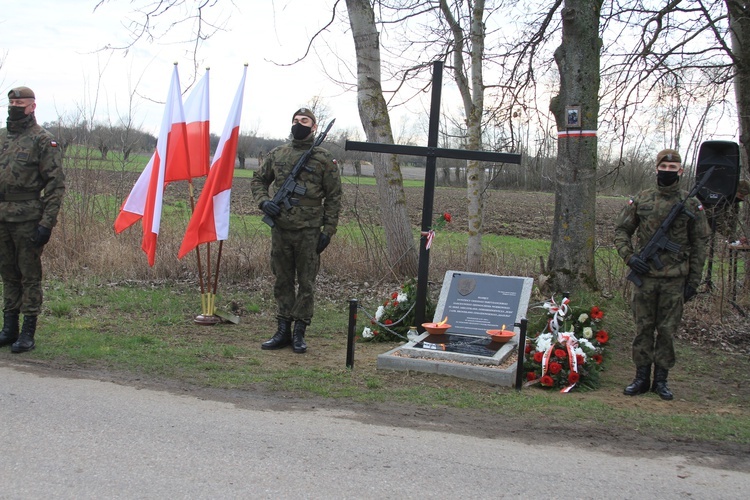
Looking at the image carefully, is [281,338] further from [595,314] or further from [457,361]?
[595,314]

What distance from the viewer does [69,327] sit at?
8.29 m

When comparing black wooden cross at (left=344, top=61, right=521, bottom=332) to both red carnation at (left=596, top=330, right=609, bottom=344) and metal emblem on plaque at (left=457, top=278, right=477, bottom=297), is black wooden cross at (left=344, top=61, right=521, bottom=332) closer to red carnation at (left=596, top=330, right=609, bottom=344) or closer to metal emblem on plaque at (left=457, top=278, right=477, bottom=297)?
metal emblem on plaque at (left=457, top=278, right=477, bottom=297)

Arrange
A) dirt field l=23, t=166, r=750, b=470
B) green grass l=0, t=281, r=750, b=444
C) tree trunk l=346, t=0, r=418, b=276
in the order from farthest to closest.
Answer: tree trunk l=346, t=0, r=418, b=276 → green grass l=0, t=281, r=750, b=444 → dirt field l=23, t=166, r=750, b=470

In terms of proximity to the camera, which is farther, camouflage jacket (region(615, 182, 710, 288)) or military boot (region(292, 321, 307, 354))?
military boot (region(292, 321, 307, 354))

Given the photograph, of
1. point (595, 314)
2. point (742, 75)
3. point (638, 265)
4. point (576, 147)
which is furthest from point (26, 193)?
point (742, 75)

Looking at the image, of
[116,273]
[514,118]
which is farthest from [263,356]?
[514,118]

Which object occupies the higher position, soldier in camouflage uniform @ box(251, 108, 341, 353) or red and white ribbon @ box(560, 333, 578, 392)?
soldier in camouflage uniform @ box(251, 108, 341, 353)

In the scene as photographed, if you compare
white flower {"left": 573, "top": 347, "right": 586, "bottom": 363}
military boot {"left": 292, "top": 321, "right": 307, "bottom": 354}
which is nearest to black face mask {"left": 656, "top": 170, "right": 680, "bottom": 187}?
white flower {"left": 573, "top": 347, "right": 586, "bottom": 363}

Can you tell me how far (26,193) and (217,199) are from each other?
2.24 metres

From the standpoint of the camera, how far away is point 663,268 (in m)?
6.24

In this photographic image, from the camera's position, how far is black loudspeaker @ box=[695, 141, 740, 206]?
31.6 ft

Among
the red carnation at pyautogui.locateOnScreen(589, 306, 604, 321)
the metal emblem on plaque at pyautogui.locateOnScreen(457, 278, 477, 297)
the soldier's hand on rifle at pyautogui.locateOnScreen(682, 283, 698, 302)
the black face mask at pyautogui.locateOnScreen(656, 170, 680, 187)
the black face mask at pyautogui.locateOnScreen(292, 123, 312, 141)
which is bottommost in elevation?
the red carnation at pyautogui.locateOnScreen(589, 306, 604, 321)

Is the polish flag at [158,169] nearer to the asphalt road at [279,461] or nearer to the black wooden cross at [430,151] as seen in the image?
the black wooden cross at [430,151]

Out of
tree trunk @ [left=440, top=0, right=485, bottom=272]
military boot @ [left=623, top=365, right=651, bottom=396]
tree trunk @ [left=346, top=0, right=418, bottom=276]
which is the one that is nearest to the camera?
military boot @ [left=623, top=365, right=651, bottom=396]
